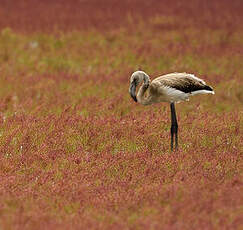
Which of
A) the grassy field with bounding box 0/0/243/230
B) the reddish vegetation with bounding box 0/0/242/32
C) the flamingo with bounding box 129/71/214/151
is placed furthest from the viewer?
the reddish vegetation with bounding box 0/0/242/32

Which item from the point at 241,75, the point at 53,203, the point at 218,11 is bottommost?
the point at 53,203

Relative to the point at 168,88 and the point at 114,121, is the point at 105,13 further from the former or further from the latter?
the point at 168,88

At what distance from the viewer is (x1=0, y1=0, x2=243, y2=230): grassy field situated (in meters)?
6.77

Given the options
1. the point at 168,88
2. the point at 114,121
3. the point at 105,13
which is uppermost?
the point at 105,13

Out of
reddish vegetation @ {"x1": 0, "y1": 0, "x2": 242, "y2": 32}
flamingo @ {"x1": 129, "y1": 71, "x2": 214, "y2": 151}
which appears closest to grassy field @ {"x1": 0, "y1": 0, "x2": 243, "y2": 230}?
reddish vegetation @ {"x1": 0, "y1": 0, "x2": 242, "y2": 32}

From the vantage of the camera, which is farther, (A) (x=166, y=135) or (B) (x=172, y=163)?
Result: (A) (x=166, y=135)

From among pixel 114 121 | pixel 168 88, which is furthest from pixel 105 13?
pixel 168 88

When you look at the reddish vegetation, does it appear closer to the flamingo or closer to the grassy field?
the grassy field

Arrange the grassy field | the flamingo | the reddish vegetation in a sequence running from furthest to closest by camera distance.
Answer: the reddish vegetation, the flamingo, the grassy field

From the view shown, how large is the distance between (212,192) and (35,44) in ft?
39.5

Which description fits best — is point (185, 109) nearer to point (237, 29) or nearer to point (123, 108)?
point (123, 108)

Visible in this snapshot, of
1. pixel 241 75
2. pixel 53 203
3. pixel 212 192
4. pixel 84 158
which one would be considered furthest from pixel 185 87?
pixel 241 75

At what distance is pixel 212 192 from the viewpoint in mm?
7090

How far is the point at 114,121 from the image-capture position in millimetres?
10852
